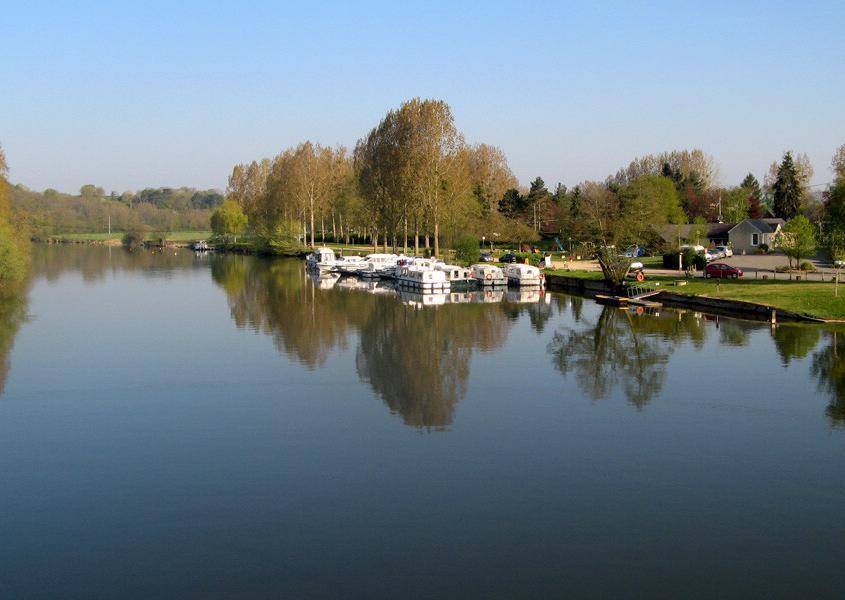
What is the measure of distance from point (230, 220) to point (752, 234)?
222 feet

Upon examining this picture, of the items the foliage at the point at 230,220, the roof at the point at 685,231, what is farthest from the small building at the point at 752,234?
the foliage at the point at 230,220

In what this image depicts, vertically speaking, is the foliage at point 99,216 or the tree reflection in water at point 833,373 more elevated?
the foliage at point 99,216

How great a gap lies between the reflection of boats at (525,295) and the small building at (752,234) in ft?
80.5

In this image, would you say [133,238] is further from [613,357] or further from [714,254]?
[613,357]

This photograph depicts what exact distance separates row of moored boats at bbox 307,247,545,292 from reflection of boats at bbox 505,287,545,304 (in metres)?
1.35

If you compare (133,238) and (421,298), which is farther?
(133,238)

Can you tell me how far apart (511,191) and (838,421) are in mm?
72312

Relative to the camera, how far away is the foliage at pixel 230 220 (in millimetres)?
110625

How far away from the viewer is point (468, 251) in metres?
58.9

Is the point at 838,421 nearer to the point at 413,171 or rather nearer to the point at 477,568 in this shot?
the point at 477,568

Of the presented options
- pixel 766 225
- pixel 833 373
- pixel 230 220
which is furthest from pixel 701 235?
pixel 230 220

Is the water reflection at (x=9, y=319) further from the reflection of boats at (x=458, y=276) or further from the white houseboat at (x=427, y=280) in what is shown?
the reflection of boats at (x=458, y=276)

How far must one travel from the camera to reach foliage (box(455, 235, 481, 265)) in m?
58.9

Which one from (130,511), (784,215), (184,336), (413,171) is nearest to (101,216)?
(413,171)
